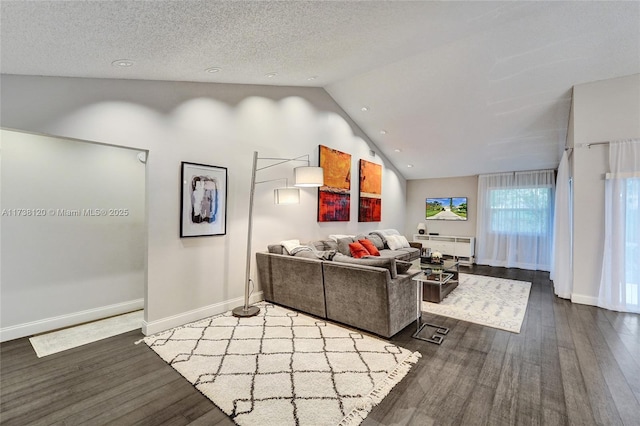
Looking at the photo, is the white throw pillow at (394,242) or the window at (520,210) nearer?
the white throw pillow at (394,242)

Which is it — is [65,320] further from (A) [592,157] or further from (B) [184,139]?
(A) [592,157]

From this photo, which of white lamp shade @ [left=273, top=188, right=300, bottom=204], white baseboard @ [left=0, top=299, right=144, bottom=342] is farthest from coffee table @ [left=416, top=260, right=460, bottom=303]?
white baseboard @ [left=0, top=299, right=144, bottom=342]

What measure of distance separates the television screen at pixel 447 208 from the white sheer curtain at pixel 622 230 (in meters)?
4.10

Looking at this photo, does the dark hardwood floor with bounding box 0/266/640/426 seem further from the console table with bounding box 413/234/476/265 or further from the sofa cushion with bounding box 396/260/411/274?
the console table with bounding box 413/234/476/265

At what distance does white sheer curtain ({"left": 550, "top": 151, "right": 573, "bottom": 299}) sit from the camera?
180 inches

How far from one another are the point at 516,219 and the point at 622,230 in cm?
346

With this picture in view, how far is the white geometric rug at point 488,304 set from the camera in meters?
3.62

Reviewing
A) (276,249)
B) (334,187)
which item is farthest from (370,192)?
(276,249)

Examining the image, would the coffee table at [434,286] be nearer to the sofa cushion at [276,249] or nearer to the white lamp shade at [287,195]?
the sofa cushion at [276,249]

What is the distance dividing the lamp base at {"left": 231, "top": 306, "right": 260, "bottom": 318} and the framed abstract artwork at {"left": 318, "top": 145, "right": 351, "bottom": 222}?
2.19 m

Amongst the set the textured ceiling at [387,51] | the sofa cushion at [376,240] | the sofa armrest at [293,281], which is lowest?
the sofa armrest at [293,281]

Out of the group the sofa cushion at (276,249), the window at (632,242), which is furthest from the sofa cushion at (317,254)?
the window at (632,242)

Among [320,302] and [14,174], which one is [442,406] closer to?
[320,302]

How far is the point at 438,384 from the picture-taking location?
223 centimetres
